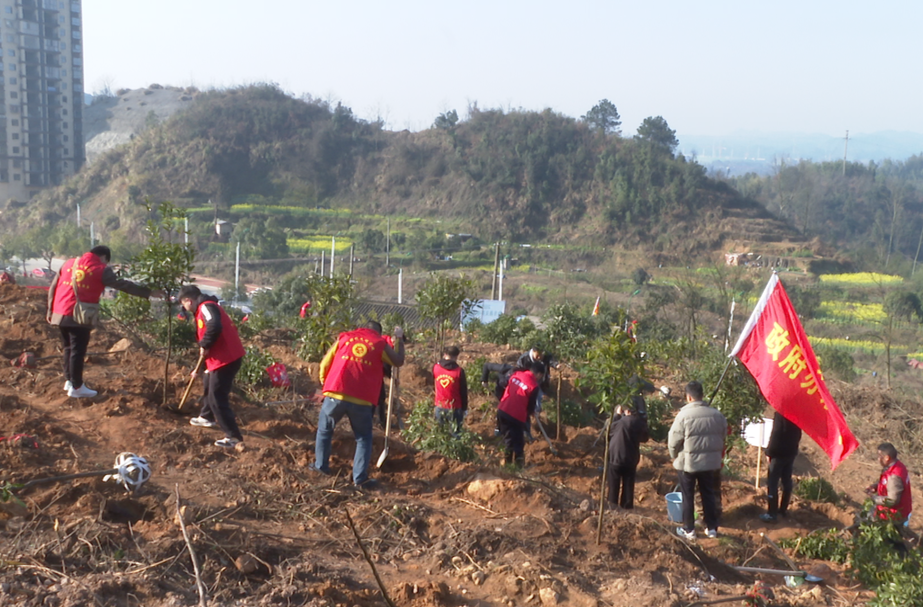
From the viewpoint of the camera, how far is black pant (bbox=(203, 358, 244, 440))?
20.3ft

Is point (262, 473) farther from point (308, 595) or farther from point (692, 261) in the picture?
point (692, 261)

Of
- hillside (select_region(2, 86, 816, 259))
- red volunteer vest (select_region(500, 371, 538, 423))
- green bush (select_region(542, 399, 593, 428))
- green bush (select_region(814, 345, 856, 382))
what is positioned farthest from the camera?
hillside (select_region(2, 86, 816, 259))

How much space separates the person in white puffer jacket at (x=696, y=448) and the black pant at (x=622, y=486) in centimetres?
67

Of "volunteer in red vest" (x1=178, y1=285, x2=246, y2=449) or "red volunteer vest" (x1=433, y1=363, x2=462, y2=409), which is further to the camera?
"red volunteer vest" (x1=433, y1=363, x2=462, y2=409)

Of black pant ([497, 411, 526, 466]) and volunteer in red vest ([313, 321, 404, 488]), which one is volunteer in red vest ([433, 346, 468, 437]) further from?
volunteer in red vest ([313, 321, 404, 488])

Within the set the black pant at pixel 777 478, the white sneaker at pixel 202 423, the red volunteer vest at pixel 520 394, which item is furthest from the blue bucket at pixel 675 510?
the white sneaker at pixel 202 423

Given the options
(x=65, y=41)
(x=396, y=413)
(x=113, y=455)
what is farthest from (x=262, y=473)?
(x=65, y=41)

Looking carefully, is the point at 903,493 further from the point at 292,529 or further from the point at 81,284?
the point at 81,284

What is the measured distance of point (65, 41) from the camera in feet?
219

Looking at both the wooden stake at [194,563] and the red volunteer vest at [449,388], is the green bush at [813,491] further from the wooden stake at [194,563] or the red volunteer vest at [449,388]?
the wooden stake at [194,563]

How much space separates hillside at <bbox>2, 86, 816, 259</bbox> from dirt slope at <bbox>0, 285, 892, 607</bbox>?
58381mm

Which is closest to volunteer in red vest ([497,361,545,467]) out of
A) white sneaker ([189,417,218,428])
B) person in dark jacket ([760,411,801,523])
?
person in dark jacket ([760,411,801,523])

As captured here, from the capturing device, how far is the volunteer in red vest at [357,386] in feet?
18.8

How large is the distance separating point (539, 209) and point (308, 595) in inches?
2630
